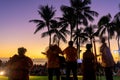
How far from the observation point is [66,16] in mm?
60781

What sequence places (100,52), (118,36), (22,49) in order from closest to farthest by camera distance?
1. (22,49)
2. (100,52)
3. (118,36)

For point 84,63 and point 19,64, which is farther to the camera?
point 84,63

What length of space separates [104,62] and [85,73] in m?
1.14

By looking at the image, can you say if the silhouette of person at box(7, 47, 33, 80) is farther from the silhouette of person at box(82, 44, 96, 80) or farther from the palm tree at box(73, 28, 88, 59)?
the palm tree at box(73, 28, 88, 59)

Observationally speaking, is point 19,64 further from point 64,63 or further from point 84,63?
point 64,63

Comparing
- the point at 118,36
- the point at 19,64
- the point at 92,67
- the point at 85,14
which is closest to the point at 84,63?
the point at 92,67

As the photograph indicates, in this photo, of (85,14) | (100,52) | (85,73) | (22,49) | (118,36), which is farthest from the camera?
(118,36)

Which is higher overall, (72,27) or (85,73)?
(72,27)

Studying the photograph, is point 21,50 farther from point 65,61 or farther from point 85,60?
point 65,61

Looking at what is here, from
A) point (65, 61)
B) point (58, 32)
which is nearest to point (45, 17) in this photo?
point (58, 32)

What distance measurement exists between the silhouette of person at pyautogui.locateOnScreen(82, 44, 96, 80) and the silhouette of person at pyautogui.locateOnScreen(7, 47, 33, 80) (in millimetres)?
3095

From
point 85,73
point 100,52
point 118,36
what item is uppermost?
point 118,36

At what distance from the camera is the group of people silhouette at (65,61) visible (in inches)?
409

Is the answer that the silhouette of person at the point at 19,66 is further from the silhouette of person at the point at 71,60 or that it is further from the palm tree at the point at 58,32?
the palm tree at the point at 58,32
